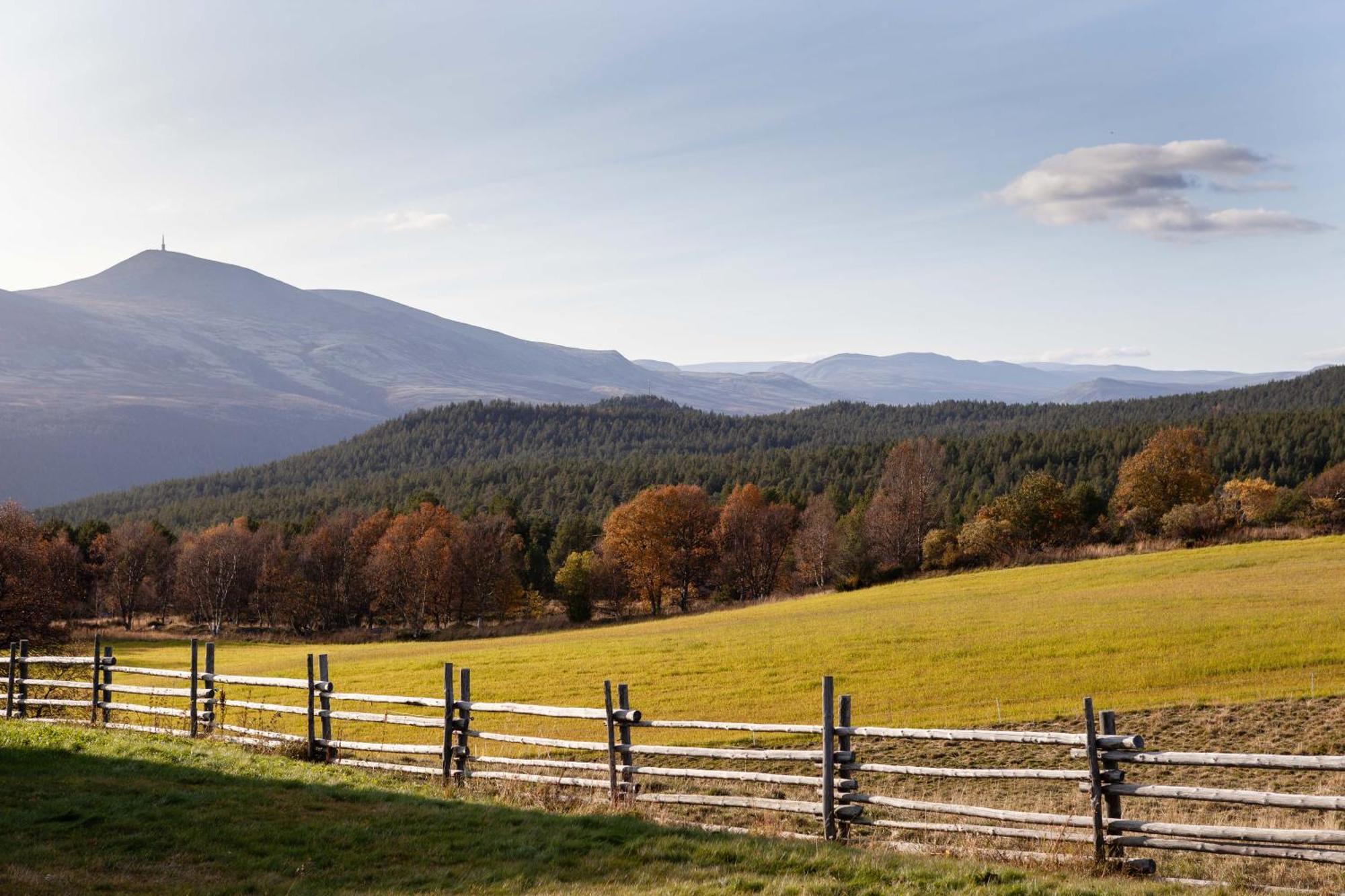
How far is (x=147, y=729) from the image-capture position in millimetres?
22984

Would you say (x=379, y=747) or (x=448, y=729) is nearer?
(x=448, y=729)

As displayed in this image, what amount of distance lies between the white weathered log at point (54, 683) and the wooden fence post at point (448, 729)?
39.0 feet

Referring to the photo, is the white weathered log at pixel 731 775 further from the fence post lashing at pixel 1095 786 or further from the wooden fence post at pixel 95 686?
the wooden fence post at pixel 95 686

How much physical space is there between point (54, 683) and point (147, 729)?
16.9ft

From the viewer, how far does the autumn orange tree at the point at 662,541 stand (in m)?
96.7

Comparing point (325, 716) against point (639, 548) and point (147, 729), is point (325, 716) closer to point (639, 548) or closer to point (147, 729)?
point (147, 729)

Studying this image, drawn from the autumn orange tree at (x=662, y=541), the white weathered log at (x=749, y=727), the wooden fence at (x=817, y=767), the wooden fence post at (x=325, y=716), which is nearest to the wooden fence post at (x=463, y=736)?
the wooden fence at (x=817, y=767)

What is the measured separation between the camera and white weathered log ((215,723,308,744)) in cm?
2028

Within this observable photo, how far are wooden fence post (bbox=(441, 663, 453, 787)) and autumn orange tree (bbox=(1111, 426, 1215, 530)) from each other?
86973 millimetres

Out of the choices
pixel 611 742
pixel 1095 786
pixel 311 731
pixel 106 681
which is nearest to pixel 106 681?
pixel 106 681

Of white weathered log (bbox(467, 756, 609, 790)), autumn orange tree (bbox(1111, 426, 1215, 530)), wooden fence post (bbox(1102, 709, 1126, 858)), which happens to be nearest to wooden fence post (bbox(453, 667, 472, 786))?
white weathered log (bbox(467, 756, 609, 790))

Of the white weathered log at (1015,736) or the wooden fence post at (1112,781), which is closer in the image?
the wooden fence post at (1112,781)

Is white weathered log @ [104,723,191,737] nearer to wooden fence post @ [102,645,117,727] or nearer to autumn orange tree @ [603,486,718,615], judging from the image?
wooden fence post @ [102,645,117,727]

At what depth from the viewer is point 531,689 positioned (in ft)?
120
